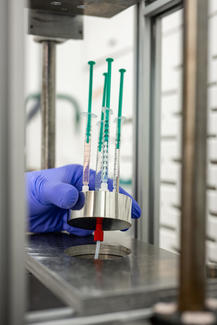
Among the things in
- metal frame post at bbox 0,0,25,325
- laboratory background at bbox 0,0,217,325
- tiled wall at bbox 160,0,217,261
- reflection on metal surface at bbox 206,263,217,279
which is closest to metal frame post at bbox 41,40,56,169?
laboratory background at bbox 0,0,217,325

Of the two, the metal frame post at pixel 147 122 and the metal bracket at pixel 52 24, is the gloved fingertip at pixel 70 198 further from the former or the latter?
the metal bracket at pixel 52 24

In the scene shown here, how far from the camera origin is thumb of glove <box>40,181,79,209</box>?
1.16 meters

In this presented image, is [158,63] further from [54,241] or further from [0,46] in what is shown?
[0,46]

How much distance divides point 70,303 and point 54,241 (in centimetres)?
56

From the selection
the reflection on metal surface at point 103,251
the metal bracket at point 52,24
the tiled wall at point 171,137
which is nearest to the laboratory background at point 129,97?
the tiled wall at point 171,137

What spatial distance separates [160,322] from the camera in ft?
2.38

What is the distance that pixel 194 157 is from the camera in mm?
Result: 721

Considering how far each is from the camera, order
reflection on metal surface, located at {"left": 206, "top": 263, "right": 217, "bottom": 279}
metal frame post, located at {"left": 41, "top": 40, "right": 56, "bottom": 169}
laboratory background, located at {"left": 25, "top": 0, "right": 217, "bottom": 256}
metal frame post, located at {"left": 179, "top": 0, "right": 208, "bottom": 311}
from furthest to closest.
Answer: laboratory background, located at {"left": 25, "top": 0, "right": 217, "bottom": 256}
metal frame post, located at {"left": 41, "top": 40, "right": 56, "bottom": 169}
reflection on metal surface, located at {"left": 206, "top": 263, "right": 217, "bottom": 279}
metal frame post, located at {"left": 179, "top": 0, "right": 208, "bottom": 311}

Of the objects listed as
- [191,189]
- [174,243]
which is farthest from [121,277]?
[174,243]

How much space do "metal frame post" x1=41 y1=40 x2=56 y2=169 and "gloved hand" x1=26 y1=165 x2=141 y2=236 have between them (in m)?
0.31

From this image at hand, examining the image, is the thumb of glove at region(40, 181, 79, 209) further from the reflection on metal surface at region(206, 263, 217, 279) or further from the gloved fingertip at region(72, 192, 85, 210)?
the reflection on metal surface at region(206, 263, 217, 279)

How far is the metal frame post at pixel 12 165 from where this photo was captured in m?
0.73

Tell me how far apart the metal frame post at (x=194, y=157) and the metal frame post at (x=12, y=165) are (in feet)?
0.95

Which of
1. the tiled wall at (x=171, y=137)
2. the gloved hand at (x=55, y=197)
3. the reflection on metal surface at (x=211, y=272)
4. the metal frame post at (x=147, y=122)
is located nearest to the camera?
the reflection on metal surface at (x=211, y=272)
